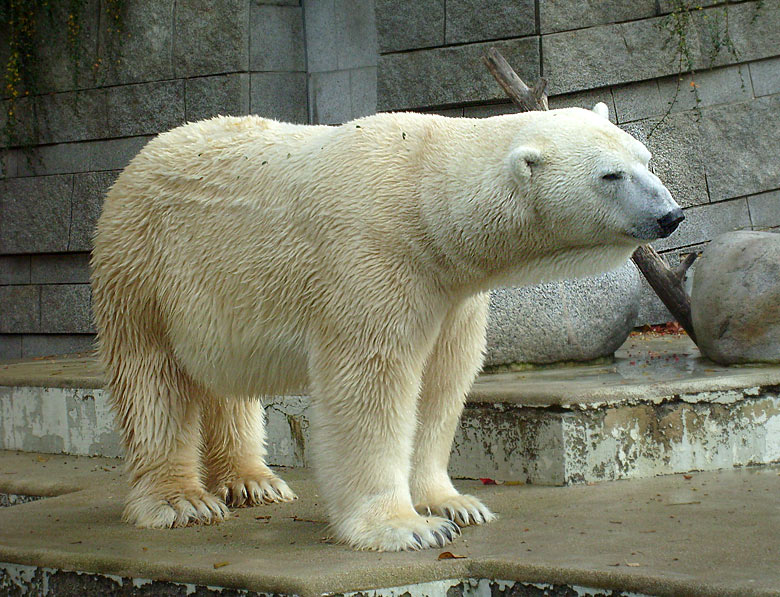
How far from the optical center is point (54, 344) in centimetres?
868

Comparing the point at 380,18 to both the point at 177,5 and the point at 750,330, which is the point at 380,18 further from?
the point at 750,330

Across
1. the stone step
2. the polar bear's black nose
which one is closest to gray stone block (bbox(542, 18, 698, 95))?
the stone step

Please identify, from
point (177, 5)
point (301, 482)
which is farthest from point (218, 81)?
point (301, 482)

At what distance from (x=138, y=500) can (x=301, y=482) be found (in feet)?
2.84

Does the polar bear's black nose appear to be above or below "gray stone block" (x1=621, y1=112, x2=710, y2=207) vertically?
below

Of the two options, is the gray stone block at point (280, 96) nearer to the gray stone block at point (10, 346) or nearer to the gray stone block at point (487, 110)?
the gray stone block at point (487, 110)

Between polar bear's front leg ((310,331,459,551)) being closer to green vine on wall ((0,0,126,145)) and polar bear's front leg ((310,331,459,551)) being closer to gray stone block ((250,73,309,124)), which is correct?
A: gray stone block ((250,73,309,124))

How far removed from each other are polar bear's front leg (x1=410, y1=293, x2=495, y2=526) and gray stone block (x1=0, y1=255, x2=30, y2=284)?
6357mm

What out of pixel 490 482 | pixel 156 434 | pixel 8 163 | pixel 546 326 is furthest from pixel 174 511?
pixel 8 163

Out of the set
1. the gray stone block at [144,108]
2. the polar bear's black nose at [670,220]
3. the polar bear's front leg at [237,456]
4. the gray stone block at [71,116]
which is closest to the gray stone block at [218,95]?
the gray stone block at [144,108]

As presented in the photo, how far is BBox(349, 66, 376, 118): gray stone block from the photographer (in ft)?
26.9

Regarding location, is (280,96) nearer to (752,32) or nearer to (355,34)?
(355,34)

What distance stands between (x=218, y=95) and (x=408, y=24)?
1667 millimetres

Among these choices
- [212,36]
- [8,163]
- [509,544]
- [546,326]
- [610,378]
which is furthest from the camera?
[8,163]
